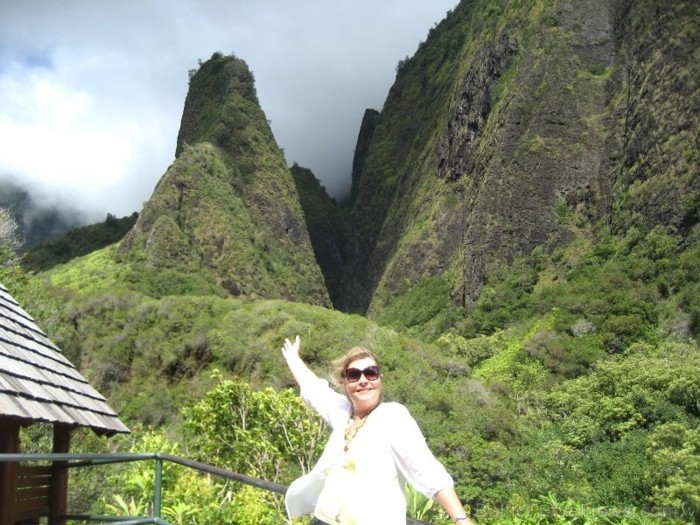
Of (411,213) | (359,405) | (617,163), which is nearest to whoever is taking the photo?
(359,405)

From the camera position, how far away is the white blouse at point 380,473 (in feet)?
7.70

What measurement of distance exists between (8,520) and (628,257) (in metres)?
42.6

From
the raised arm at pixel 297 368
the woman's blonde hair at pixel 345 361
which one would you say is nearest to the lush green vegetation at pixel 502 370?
the raised arm at pixel 297 368

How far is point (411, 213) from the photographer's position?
82.9 m

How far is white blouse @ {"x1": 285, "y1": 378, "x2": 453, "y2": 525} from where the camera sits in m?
2.35

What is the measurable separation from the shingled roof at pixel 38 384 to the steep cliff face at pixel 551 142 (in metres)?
39.0

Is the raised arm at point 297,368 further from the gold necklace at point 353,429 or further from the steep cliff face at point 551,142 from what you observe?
the steep cliff face at point 551,142

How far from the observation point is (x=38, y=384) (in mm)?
5227

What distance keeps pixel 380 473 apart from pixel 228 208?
72085 mm

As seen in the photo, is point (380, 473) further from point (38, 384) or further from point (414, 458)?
point (38, 384)

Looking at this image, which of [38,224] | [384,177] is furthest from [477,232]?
[38,224]

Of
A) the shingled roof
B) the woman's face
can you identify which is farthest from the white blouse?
the shingled roof

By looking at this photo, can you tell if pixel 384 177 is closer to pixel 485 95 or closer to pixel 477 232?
pixel 485 95

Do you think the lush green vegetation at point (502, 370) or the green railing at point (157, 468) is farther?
the lush green vegetation at point (502, 370)
